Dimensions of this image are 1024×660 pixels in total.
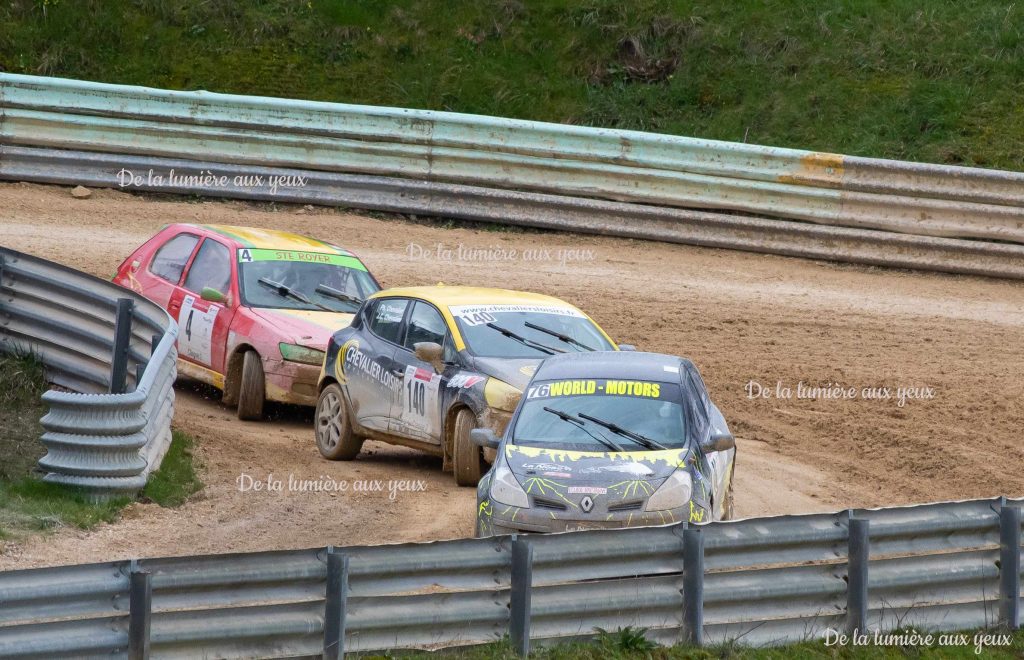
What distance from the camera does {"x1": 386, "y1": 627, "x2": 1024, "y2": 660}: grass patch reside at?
7.18 m

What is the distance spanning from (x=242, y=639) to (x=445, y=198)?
12525 millimetres

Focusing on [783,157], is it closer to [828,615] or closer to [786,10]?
[786,10]

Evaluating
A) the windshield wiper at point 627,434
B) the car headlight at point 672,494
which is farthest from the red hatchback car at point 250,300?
the car headlight at point 672,494

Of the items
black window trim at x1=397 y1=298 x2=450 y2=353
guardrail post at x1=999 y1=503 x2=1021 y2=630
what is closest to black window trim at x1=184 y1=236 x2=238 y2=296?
black window trim at x1=397 y1=298 x2=450 y2=353

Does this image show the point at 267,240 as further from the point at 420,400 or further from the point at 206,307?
the point at 420,400

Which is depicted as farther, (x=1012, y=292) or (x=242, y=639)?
(x=1012, y=292)

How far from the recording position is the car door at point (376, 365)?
1217 centimetres

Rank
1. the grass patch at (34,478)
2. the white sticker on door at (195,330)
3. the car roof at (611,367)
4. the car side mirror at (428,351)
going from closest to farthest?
the grass patch at (34,478) < the car roof at (611,367) < the car side mirror at (428,351) < the white sticker on door at (195,330)

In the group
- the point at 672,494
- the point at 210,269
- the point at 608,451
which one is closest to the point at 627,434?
the point at 608,451

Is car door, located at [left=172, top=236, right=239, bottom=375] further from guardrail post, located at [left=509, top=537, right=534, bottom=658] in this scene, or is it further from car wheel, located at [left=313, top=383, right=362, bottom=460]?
guardrail post, located at [left=509, top=537, right=534, bottom=658]

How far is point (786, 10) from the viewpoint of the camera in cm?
2078

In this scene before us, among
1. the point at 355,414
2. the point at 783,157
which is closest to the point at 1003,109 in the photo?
the point at 783,157

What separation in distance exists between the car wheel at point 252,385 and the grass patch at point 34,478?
4.74ft

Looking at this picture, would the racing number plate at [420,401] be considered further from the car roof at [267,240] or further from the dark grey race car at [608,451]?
the car roof at [267,240]
